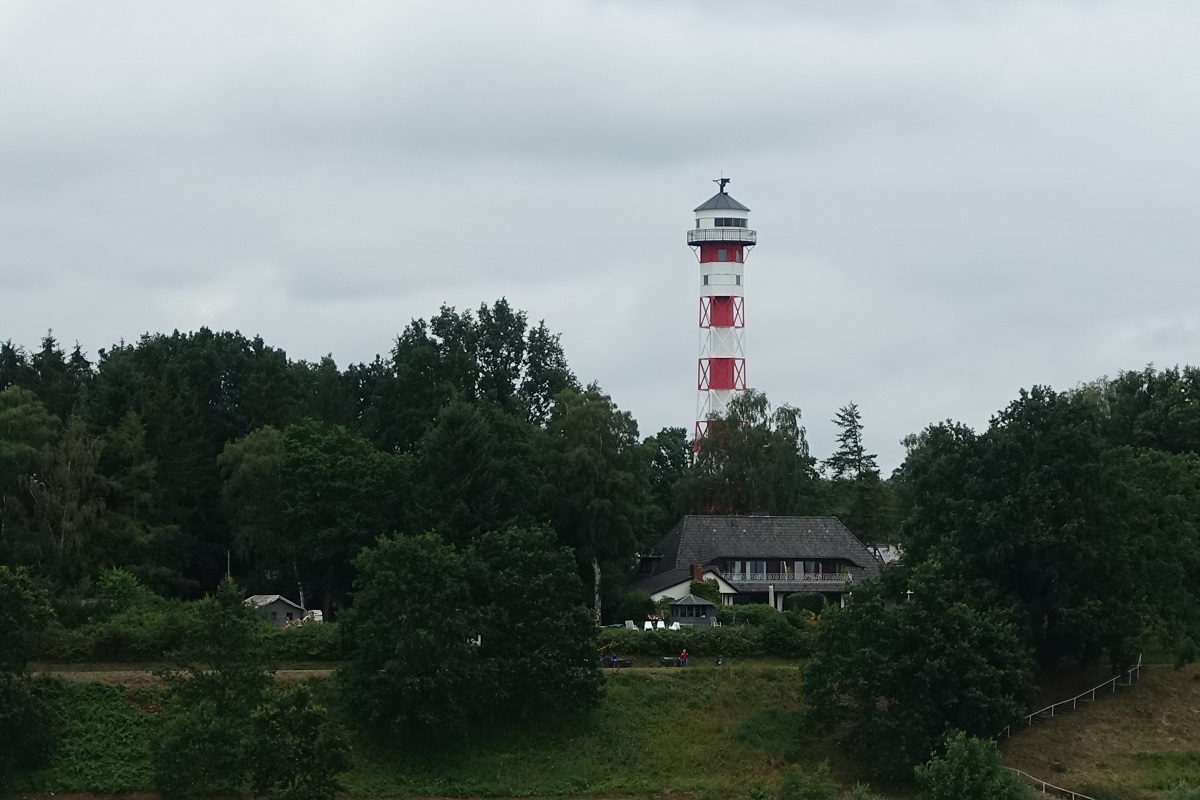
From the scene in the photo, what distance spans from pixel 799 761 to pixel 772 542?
26138 millimetres

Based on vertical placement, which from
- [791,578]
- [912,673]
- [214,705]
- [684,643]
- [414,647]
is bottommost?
[214,705]

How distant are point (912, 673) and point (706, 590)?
22010mm

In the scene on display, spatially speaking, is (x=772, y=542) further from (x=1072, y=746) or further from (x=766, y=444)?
(x=1072, y=746)

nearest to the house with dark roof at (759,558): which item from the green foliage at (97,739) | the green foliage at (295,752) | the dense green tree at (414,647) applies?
the dense green tree at (414,647)

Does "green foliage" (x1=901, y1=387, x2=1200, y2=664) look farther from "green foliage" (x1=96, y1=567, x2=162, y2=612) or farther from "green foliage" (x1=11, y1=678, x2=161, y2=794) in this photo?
"green foliage" (x1=96, y1=567, x2=162, y2=612)

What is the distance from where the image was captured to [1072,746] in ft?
219

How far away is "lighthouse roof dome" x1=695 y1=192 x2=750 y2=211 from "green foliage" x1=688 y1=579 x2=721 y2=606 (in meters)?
24.3

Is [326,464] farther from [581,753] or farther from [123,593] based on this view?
[581,753]

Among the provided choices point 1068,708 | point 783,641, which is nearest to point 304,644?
point 783,641

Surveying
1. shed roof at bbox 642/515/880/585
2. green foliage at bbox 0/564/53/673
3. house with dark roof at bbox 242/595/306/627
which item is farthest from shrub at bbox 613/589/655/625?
green foliage at bbox 0/564/53/673

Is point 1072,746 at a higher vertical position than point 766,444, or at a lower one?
lower

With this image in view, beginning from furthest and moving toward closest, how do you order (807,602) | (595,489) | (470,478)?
1. (807,602)
2. (595,489)
3. (470,478)

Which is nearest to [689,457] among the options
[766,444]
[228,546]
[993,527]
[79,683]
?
[766,444]

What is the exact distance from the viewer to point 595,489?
82.4 metres
